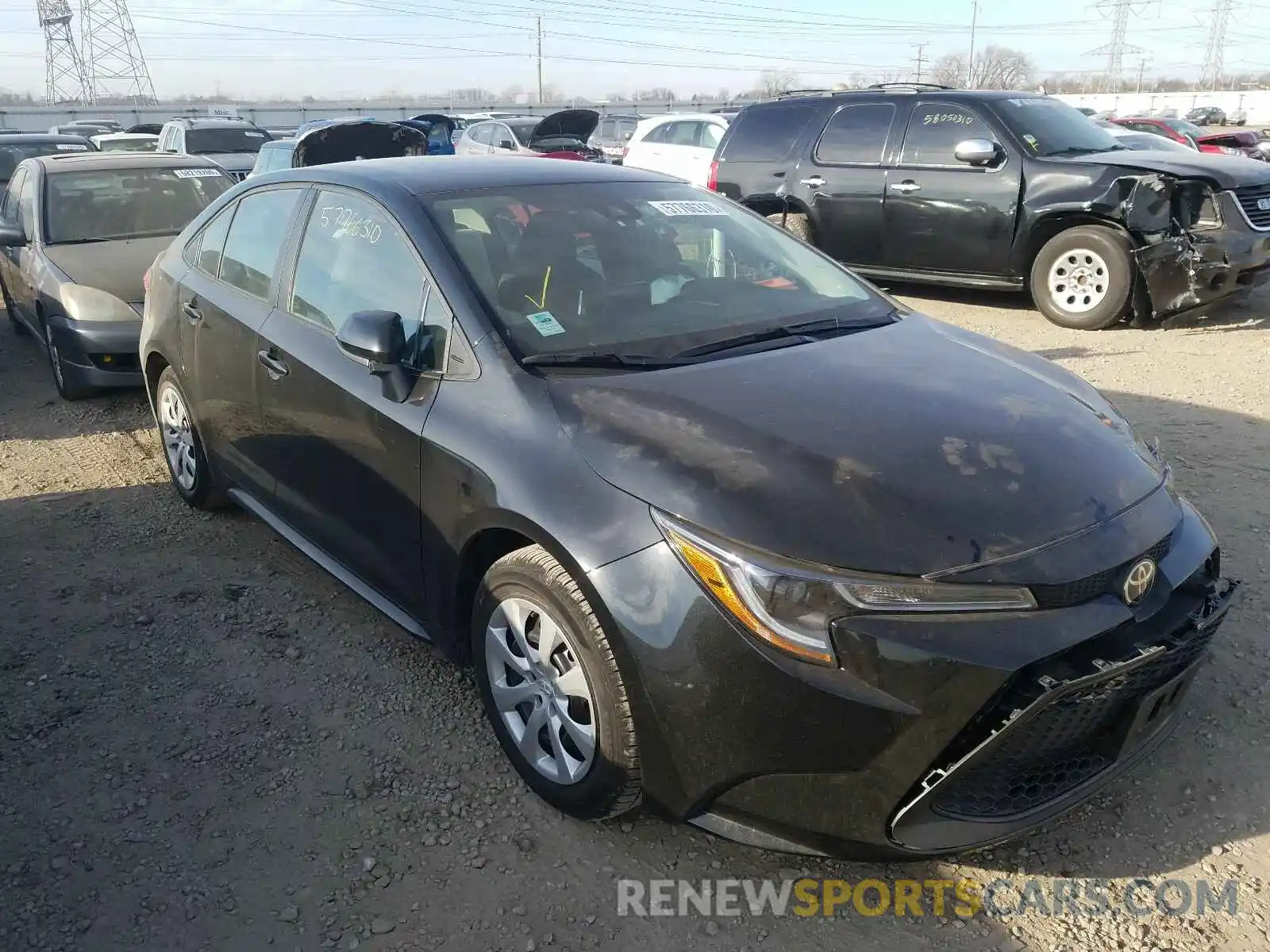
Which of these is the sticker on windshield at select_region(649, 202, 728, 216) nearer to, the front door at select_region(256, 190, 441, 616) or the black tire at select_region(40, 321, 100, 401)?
the front door at select_region(256, 190, 441, 616)

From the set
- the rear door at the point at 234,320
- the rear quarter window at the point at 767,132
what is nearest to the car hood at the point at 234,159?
the rear quarter window at the point at 767,132

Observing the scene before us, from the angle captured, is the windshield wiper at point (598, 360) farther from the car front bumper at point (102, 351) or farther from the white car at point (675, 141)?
the white car at point (675, 141)

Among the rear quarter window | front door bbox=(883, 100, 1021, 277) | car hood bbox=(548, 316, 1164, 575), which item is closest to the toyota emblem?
car hood bbox=(548, 316, 1164, 575)

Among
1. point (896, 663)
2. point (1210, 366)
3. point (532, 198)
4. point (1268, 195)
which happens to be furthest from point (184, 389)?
point (1268, 195)

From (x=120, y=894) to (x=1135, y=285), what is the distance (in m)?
7.74

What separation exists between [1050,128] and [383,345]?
7496mm

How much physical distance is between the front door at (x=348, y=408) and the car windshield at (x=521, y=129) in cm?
1777

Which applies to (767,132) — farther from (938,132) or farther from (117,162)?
(117,162)

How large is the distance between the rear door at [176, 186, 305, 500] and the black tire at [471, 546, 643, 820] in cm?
168

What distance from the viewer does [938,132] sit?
28.5 feet

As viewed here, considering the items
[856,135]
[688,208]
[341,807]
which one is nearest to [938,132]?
[856,135]

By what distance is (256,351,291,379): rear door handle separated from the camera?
11.8 feet

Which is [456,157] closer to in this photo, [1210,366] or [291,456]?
[291,456]

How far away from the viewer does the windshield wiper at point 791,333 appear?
3031 millimetres
